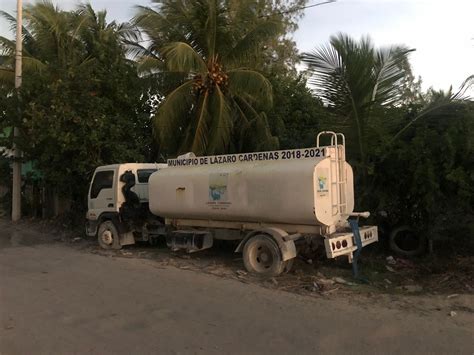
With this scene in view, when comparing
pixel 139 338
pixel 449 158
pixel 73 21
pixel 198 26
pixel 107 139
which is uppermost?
pixel 73 21

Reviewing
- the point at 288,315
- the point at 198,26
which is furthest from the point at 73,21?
the point at 288,315

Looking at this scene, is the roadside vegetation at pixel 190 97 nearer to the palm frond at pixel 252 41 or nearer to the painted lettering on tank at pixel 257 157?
the palm frond at pixel 252 41

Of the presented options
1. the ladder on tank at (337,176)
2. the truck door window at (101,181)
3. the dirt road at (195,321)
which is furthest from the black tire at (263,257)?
the truck door window at (101,181)

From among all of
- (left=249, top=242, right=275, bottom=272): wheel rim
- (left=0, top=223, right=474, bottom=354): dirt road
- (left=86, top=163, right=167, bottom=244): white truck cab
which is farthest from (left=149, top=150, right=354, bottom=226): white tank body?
(left=86, top=163, right=167, bottom=244): white truck cab

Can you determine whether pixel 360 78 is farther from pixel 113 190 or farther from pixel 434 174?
pixel 113 190

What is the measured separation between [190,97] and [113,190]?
→ 5821mm

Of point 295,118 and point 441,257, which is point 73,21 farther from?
point 441,257

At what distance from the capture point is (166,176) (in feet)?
34.0

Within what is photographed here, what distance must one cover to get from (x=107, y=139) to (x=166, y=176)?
591cm

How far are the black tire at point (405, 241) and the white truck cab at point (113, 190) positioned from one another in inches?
230

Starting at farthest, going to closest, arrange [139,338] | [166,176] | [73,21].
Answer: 1. [73,21]
2. [166,176]
3. [139,338]

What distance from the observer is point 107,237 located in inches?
474

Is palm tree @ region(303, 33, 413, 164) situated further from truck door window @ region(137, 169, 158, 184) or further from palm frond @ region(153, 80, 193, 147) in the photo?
palm frond @ region(153, 80, 193, 147)

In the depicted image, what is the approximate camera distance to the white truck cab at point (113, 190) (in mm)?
11812
